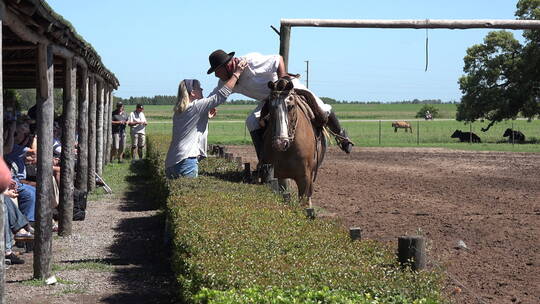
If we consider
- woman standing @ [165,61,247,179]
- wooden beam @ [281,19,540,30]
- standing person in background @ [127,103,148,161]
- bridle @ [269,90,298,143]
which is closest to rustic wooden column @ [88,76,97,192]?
wooden beam @ [281,19,540,30]

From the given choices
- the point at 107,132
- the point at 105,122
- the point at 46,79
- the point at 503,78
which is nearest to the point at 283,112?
the point at 46,79

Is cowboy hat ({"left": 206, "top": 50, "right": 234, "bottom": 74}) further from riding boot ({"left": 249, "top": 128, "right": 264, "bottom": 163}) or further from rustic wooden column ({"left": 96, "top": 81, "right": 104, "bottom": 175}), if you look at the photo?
rustic wooden column ({"left": 96, "top": 81, "right": 104, "bottom": 175})

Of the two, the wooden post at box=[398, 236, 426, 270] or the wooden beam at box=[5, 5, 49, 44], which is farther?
the wooden beam at box=[5, 5, 49, 44]

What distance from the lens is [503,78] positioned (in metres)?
47.5

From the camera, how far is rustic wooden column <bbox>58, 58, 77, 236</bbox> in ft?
37.4

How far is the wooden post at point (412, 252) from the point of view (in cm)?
586

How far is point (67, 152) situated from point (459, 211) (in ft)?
20.4

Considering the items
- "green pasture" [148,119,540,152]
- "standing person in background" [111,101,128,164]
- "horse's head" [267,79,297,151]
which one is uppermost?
"horse's head" [267,79,297,151]

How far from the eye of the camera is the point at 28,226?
10.6m

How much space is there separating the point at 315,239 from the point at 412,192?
11.0m

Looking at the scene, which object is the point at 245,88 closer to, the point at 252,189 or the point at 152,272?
the point at 252,189

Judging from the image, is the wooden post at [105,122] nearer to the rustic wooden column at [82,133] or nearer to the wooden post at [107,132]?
the wooden post at [107,132]

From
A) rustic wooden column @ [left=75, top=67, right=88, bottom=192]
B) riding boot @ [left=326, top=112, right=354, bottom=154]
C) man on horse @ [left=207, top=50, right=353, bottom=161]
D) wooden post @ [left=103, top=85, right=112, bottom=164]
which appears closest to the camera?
man on horse @ [left=207, top=50, right=353, bottom=161]

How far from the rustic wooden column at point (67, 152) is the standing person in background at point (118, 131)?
14997mm
